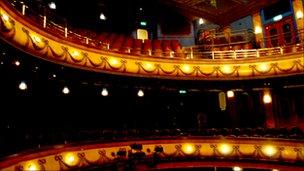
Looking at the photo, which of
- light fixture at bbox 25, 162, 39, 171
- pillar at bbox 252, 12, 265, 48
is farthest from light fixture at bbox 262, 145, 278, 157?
light fixture at bbox 25, 162, 39, 171

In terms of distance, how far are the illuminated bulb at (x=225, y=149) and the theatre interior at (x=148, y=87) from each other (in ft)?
0.12

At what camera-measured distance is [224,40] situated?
1577 centimetres

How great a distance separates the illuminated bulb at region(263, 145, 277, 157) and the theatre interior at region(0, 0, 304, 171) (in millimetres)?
36

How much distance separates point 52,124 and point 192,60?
6.12 meters

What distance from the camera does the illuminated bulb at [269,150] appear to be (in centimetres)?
1040

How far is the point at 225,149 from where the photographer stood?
36.8 feet

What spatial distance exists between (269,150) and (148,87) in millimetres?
5307

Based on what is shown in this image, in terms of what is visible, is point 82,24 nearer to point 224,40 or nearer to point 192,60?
point 192,60

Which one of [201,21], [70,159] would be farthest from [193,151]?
[201,21]

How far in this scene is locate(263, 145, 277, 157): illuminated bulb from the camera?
10398 millimetres

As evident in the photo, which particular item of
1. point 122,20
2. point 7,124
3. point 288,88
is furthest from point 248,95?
point 7,124

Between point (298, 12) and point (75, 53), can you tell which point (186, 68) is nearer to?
point (75, 53)

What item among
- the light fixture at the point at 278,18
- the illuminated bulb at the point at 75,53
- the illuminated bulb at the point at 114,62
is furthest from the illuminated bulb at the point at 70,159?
the light fixture at the point at 278,18

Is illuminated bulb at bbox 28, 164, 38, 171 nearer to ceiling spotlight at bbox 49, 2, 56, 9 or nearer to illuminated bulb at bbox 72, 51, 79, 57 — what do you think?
illuminated bulb at bbox 72, 51, 79, 57
